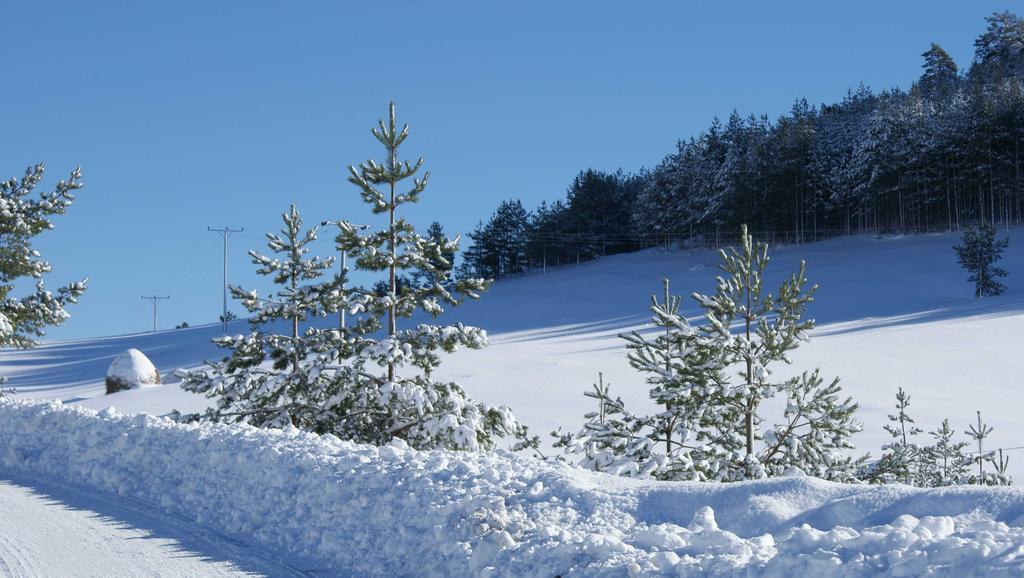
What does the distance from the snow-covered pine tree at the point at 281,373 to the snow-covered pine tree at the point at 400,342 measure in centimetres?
40

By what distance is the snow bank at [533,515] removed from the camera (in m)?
5.65

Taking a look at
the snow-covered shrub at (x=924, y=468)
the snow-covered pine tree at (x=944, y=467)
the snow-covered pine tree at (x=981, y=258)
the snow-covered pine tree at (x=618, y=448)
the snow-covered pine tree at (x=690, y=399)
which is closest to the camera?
the snow-covered pine tree at (x=618, y=448)

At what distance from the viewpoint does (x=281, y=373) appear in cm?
1681

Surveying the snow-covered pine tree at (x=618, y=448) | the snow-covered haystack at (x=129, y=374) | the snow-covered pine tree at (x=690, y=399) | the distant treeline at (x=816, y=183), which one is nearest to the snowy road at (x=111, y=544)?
the snow-covered pine tree at (x=618, y=448)

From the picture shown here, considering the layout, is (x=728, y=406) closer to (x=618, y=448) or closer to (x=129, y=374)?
(x=618, y=448)

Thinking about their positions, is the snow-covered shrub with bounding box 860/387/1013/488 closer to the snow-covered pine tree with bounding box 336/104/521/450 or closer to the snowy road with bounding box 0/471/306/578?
the snow-covered pine tree with bounding box 336/104/521/450

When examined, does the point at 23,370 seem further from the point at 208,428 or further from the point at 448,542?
the point at 448,542

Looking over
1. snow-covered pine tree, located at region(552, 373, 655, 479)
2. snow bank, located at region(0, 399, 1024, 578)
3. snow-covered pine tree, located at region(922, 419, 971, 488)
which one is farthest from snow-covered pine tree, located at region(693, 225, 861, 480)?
snow bank, located at region(0, 399, 1024, 578)

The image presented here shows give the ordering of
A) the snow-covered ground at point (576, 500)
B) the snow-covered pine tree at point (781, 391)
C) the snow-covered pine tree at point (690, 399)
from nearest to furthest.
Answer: the snow-covered ground at point (576, 500)
the snow-covered pine tree at point (781, 391)
the snow-covered pine tree at point (690, 399)

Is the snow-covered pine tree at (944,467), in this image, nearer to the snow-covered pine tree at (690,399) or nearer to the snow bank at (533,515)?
the snow-covered pine tree at (690,399)

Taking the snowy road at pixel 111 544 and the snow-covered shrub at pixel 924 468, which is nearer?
the snowy road at pixel 111 544

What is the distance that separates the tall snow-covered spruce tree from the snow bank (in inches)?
146

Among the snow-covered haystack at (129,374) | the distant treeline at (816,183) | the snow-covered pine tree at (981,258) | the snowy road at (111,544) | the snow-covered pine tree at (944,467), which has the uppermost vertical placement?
the distant treeline at (816,183)

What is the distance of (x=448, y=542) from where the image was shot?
7.38m
